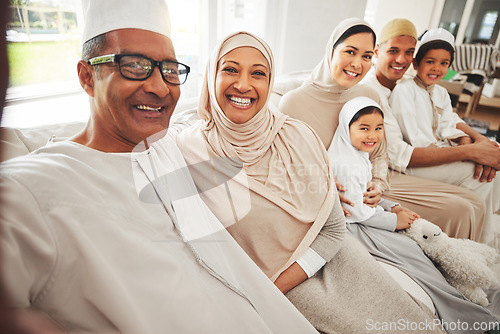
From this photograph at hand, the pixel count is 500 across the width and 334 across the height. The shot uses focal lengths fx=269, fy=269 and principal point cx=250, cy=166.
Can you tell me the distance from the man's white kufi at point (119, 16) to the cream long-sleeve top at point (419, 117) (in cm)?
189

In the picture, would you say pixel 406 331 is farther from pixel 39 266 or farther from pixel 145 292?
pixel 39 266

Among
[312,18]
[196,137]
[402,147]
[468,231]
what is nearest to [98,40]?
[196,137]

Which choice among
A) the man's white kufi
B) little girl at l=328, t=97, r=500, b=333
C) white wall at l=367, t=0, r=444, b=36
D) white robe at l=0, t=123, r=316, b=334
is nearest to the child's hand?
little girl at l=328, t=97, r=500, b=333

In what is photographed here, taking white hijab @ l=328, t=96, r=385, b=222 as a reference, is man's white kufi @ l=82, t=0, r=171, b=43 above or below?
above

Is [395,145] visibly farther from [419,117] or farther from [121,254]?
[121,254]

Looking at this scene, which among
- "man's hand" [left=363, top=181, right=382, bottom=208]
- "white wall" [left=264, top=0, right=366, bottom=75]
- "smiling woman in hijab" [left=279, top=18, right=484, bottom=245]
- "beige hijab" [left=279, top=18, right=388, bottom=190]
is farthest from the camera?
"white wall" [left=264, top=0, right=366, bottom=75]

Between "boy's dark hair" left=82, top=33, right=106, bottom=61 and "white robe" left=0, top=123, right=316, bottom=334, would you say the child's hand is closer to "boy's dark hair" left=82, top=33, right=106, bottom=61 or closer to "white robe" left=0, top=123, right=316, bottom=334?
"white robe" left=0, top=123, right=316, bottom=334

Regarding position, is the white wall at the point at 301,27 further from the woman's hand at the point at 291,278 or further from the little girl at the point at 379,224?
the woman's hand at the point at 291,278

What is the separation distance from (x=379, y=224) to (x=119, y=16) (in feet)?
4.84

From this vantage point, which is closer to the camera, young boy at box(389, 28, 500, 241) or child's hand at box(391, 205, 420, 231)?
child's hand at box(391, 205, 420, 231)

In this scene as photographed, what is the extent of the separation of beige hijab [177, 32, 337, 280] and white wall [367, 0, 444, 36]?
5.68 meters

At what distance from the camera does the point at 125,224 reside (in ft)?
2.47

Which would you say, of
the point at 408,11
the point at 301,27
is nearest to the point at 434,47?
the point at 301,27

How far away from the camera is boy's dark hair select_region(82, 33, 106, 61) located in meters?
0.78
